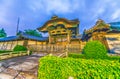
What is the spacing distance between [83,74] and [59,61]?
195 centimetres

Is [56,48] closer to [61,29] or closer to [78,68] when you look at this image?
[61,29]

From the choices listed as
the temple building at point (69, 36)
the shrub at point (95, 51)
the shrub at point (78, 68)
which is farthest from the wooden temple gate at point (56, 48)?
the shrub at point (78, 68)

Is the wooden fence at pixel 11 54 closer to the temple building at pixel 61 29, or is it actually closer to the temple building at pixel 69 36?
the temple building at pixel 69 36

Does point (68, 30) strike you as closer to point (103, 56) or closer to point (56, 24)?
point (56, 24)

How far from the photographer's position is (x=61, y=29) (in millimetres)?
27781

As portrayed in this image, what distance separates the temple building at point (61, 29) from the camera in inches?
1051

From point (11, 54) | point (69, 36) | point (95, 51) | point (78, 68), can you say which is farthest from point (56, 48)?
point (78, 68)

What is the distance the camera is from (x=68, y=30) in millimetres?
27078

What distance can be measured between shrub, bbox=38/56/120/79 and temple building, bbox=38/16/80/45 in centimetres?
1681

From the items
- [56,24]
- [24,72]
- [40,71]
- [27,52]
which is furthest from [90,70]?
[56,24]

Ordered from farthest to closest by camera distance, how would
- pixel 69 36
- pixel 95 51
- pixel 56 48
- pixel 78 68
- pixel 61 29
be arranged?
1. pixel 61 29
2. pixel 69 36
3. pixel 56 48
4. pixel 95 51
5. pixel 78 68

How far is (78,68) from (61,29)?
19385 mm

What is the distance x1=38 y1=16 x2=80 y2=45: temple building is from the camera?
2670 centimetres

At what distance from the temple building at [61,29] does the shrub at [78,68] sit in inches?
662
